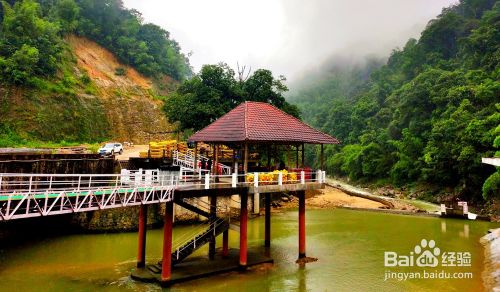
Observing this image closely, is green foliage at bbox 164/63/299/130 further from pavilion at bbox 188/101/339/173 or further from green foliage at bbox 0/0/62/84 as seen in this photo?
green foliage at bbox 0/0/62/84

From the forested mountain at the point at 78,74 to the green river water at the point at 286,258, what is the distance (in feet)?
68.1

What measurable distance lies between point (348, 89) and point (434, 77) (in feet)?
312

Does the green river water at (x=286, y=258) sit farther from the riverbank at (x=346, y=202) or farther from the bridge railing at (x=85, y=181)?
the riverbank at (x=346, y=202)

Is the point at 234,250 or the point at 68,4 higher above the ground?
the point at 68,4

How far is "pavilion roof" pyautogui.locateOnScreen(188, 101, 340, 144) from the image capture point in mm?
16953

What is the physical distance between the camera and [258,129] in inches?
688

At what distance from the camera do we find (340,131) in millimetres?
92625

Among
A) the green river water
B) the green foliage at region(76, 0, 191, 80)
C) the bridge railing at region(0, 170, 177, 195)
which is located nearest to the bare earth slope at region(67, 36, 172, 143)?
the green foliage at region(76, 0, 191, 80)

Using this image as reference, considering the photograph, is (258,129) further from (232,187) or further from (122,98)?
(122,98)

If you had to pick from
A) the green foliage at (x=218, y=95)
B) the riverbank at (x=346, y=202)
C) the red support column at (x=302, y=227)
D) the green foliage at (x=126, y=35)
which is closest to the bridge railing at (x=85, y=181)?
the red support column at (x=302, y=227)

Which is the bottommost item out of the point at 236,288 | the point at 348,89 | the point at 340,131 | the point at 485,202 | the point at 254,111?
the point at 236,288

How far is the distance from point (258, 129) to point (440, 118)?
39.9m

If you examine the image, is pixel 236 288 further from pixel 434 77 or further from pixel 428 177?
pixel 434 77

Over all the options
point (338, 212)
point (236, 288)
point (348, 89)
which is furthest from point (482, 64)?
point (348, 89)
